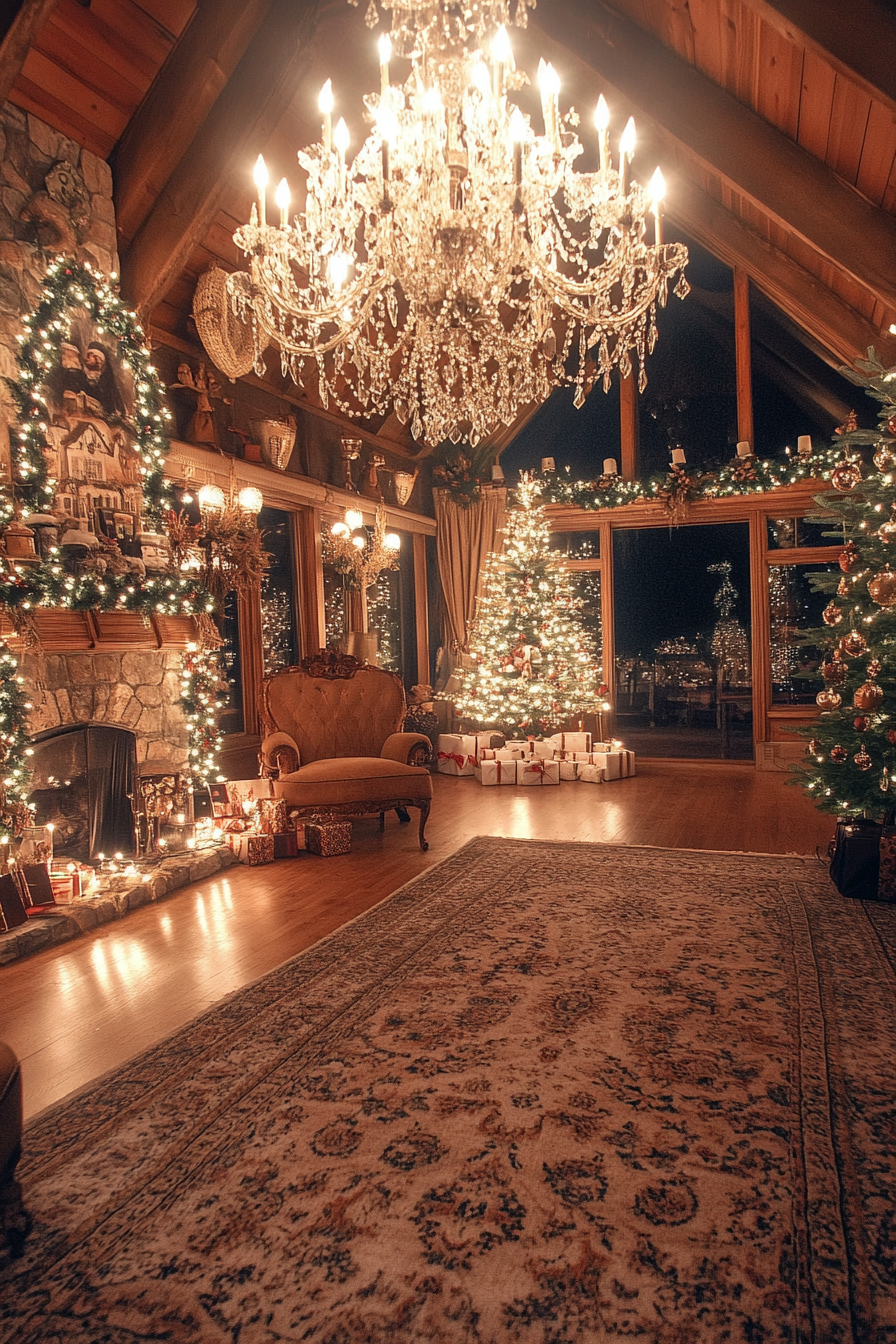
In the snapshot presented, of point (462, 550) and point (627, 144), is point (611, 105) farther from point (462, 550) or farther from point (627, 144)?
point (462, 550)

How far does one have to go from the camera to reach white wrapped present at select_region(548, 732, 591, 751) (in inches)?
300

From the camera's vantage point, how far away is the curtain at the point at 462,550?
9336 mm

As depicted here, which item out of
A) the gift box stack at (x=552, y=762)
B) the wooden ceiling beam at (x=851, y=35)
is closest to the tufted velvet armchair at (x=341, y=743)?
the gift box stack at (x=552, y=762)

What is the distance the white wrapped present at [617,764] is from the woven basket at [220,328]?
452 centimetres

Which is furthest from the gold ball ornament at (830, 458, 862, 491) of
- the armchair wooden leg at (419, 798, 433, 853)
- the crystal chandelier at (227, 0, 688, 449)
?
the armchair wooden leg at (419, 798, 433, 853)

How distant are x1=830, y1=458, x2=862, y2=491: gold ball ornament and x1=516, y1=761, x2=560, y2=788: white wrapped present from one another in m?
3.79

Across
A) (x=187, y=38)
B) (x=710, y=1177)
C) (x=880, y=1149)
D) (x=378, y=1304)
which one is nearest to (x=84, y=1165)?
(x=378, y=1304)

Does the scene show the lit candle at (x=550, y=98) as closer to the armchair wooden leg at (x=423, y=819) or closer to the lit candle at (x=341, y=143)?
the lit candle at (x=341, y=143)

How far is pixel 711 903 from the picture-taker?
3.77m

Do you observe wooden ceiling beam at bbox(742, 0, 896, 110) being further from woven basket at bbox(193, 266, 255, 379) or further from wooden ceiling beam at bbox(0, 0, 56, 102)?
woven basket at bbox(193, 266, 255, 379)

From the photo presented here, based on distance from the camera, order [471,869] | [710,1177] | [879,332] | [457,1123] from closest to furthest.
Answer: [710,1177]
[457,1123]
[471,869]
[879,332]

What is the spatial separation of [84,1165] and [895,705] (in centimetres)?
384

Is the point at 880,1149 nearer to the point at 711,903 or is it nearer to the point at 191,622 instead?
the point at 711,903

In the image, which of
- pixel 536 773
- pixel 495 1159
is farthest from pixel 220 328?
pixel 495 1159
